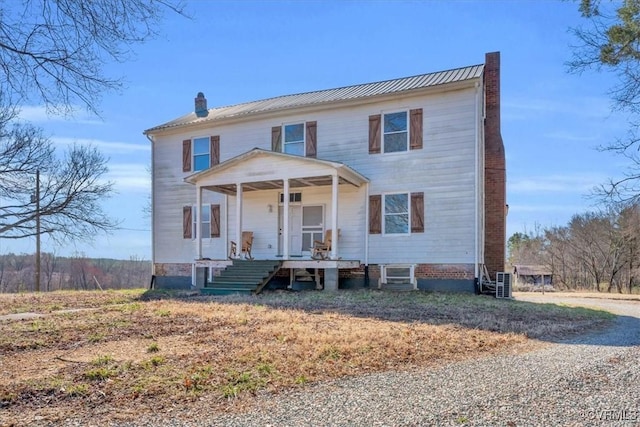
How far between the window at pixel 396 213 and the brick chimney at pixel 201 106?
9.11m

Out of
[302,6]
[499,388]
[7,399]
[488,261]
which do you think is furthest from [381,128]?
[7,399]

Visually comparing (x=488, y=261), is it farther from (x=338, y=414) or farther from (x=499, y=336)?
(x=338, y=414)

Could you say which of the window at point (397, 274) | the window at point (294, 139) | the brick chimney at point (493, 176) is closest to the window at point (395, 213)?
the window at point (397, 274)

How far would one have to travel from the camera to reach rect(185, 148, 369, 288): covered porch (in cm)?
1459

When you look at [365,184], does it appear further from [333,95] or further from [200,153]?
[200,153]

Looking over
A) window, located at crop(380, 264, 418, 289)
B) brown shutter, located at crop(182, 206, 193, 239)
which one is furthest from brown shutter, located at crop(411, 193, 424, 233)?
brown shutter, located at crop(182, 206, 193, 239)

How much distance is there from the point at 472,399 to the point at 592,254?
121ft

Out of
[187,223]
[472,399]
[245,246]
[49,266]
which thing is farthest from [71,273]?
[472,399]

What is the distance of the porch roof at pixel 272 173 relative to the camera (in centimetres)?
1445

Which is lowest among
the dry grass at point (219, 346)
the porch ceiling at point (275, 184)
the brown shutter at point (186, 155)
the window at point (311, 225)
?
the dry grass at point (219, 346)

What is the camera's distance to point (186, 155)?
1905cm

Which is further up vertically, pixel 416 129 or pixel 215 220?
pixel 416 129

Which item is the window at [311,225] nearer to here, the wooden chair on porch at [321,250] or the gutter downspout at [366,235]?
the wooden chair on porch at [321,250]

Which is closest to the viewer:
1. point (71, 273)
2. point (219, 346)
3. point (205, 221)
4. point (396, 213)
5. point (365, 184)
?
point (219, 346)
